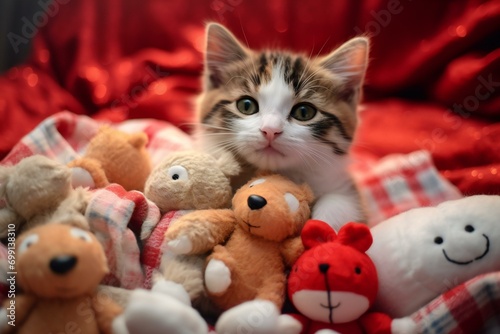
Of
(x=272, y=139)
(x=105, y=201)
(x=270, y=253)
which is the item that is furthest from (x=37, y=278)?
(x=272, y=139)

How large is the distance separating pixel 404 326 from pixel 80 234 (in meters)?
0.56

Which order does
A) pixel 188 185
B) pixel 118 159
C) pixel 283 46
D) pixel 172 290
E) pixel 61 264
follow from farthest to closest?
pixel 283 46, pixel 118 159, pixel 188 185, pixel 172 290, pixel 61 264

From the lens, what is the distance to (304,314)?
0.77 metres

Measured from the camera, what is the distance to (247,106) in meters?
1.07

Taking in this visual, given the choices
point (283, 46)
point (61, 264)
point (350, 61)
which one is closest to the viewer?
point (61, 264)

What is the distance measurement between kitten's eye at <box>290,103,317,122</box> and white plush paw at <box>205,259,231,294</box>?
0.42 m

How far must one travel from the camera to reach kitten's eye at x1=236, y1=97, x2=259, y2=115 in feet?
3.45

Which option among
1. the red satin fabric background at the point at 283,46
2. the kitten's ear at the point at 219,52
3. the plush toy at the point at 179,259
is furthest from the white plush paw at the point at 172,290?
the red satin fabric background at the point at 283,46

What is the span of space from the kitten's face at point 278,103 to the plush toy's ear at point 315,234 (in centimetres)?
22

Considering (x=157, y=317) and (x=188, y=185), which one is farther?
(x=188, y=185)

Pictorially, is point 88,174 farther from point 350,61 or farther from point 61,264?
point 350,61

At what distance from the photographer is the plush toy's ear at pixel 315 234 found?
0.81 m

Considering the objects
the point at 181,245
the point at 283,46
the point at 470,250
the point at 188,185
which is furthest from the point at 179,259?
the point at 283,46

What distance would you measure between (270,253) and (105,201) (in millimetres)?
311
